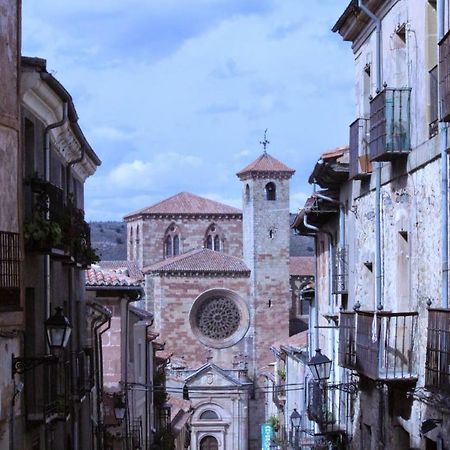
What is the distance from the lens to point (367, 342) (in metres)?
16.4

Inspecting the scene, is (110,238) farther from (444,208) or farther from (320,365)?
(444,208)

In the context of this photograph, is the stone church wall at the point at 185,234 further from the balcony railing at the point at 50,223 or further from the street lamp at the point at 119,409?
the balcony railing at the point at 50,223

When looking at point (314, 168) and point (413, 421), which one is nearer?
point (413, 421)

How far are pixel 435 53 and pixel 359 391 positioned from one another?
6860mm

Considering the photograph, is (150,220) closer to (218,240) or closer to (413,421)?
(218,240)

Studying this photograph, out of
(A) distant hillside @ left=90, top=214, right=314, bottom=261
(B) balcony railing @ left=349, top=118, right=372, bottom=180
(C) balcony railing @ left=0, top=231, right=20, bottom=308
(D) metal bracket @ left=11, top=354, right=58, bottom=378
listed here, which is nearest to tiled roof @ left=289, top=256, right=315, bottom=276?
(A) distant hillside @ left=90, top=214, right=314, bottom=261

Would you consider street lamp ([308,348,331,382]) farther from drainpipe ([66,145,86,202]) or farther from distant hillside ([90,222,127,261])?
distant hillside ([90,222,127,261])

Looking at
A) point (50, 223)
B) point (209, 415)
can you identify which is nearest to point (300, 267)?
point (209, 415)

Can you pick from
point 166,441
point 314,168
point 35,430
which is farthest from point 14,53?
point 166,441

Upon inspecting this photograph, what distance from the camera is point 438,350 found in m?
12.7

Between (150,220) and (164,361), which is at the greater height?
(150,220)

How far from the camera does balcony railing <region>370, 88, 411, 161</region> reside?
1558cm

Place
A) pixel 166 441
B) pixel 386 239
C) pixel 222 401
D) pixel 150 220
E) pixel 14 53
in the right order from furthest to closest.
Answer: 1. pixel 150 220
2. pixel 222 401
3. pixel 166 441
4. pixel 386 239
5. pixel 14 53

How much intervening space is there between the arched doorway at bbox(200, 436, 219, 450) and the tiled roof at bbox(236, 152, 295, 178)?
17597 millimetres
